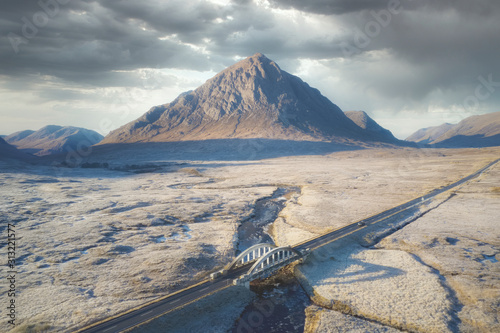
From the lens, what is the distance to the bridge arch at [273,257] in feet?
102

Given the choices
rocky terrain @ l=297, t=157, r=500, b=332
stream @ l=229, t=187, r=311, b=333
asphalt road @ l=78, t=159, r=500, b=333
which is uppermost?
asphalt road @ l=78, t=159, r=500, b=333

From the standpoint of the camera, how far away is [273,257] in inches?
1323

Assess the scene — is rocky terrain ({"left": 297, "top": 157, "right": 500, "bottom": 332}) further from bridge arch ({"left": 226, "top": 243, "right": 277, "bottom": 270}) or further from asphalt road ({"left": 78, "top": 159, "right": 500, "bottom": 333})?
asphalt road ({"left": 78, "top": 159, "right": 500, "bottom": 333})

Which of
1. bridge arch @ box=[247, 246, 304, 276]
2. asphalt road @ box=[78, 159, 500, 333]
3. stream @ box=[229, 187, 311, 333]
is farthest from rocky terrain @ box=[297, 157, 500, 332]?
asphalt road @ box=[78, 159, 500, 333]

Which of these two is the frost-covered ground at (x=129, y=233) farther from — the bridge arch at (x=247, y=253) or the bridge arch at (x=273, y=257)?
the bridge arch at (x=273, y=257)

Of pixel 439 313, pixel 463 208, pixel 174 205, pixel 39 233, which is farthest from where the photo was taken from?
pixel 174 205

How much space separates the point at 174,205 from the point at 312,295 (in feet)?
161

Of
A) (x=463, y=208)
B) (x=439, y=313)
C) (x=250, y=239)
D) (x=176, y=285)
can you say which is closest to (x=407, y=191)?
(x=463, y=208)

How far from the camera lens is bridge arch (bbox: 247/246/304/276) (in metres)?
31.0

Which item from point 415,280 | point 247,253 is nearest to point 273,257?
point 247,253

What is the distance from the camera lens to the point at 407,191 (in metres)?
85.2

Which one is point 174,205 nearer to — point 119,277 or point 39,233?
point 39,233

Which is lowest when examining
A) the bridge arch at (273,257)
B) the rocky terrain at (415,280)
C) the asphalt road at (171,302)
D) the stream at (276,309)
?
the stream at (276,309)

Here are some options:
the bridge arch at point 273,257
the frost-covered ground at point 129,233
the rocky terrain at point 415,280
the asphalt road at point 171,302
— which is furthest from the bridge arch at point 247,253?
the rocky terrain at point 415,280
